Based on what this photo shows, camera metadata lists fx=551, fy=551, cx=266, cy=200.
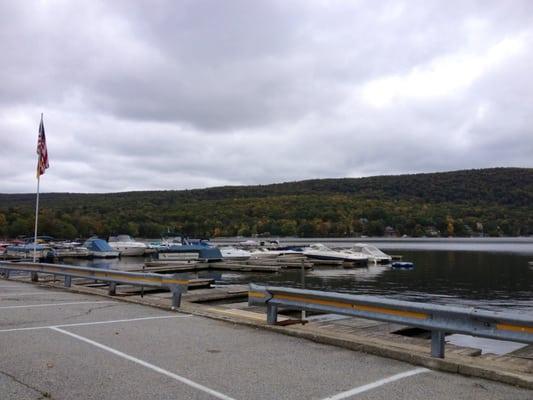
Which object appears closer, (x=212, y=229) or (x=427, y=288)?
(x=427, y=288)

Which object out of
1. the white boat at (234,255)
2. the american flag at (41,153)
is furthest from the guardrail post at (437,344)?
the white boat at (234,255)

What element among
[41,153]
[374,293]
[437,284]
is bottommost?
[374,293]

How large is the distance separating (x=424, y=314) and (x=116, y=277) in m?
10.5

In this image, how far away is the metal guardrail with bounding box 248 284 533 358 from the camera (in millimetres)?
7266

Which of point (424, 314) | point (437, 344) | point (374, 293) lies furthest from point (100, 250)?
point (437, 344)

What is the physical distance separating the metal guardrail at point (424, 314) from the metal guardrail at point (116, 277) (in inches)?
135

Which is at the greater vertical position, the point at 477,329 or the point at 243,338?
A: the point at 477,329

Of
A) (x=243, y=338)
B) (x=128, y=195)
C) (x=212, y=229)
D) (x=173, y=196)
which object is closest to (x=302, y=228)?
(x=212, y=229)

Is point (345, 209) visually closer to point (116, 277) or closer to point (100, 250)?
point (100, 250)

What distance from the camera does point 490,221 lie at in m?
147

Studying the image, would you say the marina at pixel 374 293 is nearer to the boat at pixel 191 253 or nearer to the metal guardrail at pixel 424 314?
the metal guardrail at pixel 424 314

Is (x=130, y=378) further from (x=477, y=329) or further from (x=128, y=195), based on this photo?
(x=128, y=195)

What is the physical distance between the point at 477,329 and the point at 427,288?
28456 millimetres

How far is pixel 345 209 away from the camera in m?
152
